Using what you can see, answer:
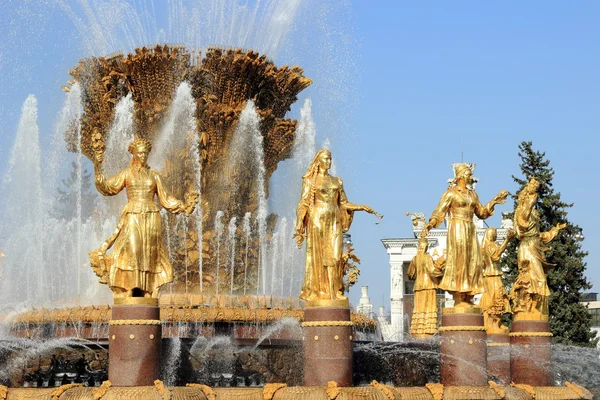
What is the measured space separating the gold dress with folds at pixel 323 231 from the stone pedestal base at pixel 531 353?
4.48 m

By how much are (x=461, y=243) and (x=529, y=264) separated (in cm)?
272

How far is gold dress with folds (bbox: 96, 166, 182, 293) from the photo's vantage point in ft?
39.4

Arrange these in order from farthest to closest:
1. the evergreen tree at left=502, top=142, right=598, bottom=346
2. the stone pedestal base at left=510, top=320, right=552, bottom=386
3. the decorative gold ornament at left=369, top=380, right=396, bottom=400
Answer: the evergreen tree at left=502, top=142, right=598, bottom=346 → the stone pedestal base at left=510, top=320, right=552, bottom=386 → the decorative gold ornament at left=369, top=380, right=396, bottom=400

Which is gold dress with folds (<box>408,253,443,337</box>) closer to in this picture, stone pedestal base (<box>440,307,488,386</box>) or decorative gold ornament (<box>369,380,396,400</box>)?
stone pedestal base (<box>440,307,488,386</box>)

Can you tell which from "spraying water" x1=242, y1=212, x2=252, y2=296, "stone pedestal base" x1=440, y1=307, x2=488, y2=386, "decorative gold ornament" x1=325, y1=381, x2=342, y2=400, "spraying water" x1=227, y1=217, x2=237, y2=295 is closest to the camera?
"decorative gold ornament" x1=325, y1=381, x2=342, y2=400

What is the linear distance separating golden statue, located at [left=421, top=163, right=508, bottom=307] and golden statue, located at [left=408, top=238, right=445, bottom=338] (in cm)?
379

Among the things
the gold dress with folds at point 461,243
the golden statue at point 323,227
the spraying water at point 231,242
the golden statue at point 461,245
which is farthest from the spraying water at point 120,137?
the gold dress with folds at point 461,243

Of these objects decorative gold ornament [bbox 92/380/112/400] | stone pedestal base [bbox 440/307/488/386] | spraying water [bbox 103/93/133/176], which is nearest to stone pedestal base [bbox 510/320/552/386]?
stone pedestal base [bbox 440/307/488/386]

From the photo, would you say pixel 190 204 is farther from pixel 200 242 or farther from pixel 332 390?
pixel 200 242

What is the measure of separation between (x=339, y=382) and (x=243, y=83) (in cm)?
726

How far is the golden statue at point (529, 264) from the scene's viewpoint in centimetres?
1619

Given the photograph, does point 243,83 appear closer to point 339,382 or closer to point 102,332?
point 102,332

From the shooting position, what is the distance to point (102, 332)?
1436 centimetres

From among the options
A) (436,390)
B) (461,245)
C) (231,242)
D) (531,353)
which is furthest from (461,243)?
(231,242)
